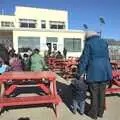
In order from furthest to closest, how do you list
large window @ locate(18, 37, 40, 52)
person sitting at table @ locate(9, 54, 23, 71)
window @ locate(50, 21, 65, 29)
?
1. window @ locate(50, 21, 65, 29)
2. large window @ locate(18, 37, 40, 52)
3. person sitting at table @ locate(9, 54, 23, 71)

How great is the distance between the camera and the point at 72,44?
39.0m

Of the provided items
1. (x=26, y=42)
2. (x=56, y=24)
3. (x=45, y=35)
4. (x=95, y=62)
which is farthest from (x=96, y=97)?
(x=56, y=24)

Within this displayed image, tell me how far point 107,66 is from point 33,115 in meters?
1.85

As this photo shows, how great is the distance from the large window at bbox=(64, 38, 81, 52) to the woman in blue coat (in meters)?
32.7

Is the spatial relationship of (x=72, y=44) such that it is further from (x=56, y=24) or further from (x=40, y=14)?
(x=56, y=24)

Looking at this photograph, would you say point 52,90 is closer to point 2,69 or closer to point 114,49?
point 2,69

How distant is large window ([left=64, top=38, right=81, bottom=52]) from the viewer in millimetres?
38844

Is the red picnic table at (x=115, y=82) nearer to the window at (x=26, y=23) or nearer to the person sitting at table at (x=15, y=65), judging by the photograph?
the person sitting at table at (x=15, y=65)

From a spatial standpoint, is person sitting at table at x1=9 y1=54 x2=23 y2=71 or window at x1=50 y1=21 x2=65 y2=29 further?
window at x1=50 y1=21 x2=65 y2=29

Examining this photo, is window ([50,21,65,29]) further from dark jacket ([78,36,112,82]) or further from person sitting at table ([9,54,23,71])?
dark jacket ([78,36,112,82])

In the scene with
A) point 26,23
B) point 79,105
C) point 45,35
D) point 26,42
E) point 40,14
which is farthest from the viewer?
point 40,14

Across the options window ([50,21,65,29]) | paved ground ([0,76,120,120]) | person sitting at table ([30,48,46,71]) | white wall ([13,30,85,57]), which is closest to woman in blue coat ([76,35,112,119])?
paved ground ([0,76,120,120])

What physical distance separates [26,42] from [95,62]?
3092 centimetres

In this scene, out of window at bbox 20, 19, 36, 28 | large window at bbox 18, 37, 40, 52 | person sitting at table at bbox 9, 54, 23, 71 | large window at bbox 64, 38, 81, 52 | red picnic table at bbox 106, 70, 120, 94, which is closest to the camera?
red picnic table at bbox 106, 70, 120, 94
